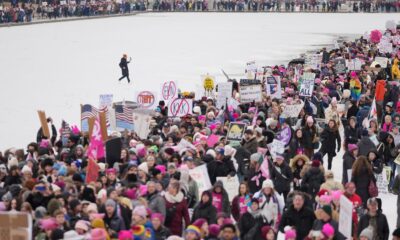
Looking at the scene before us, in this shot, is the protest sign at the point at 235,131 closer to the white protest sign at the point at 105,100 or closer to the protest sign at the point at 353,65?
the white protest sign at the point at 105,100

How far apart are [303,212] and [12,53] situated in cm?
2919

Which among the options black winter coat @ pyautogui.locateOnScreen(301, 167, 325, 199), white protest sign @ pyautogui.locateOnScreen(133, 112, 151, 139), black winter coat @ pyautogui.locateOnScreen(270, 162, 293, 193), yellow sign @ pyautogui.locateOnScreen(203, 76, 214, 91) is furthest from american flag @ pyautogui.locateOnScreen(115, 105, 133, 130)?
yellow sign @ pyautogui.locateOnScreen(203, 76, 214, 91)

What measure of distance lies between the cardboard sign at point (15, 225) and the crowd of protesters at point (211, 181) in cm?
107

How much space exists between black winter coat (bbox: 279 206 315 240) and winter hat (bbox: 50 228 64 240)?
236cm

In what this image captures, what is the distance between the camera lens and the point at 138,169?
11.0 metres

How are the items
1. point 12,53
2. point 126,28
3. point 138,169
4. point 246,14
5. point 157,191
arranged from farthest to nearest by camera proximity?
point 246,14
point 126,28
point 12,53
point 138,169
point 157,191

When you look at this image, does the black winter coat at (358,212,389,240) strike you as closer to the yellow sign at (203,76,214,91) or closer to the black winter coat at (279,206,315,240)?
the black winter coat at (279,206,315,240)

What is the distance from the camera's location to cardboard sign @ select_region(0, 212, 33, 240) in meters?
6.96

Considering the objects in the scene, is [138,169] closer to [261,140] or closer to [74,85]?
[261,140]

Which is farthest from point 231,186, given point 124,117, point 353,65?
point 353,65

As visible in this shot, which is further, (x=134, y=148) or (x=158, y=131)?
(x=158, y=131)

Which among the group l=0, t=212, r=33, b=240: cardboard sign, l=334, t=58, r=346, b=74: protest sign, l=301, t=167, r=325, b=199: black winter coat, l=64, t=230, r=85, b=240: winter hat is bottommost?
l=334, t=58, r=346, b=74: protest sign

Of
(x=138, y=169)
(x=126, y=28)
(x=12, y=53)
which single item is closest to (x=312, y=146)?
(x=138, y=169)

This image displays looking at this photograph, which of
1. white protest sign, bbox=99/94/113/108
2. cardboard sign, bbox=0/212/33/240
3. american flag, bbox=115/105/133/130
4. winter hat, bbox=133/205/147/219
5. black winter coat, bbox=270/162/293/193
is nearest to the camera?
cardboard sign, bbox=0/212/33/240
